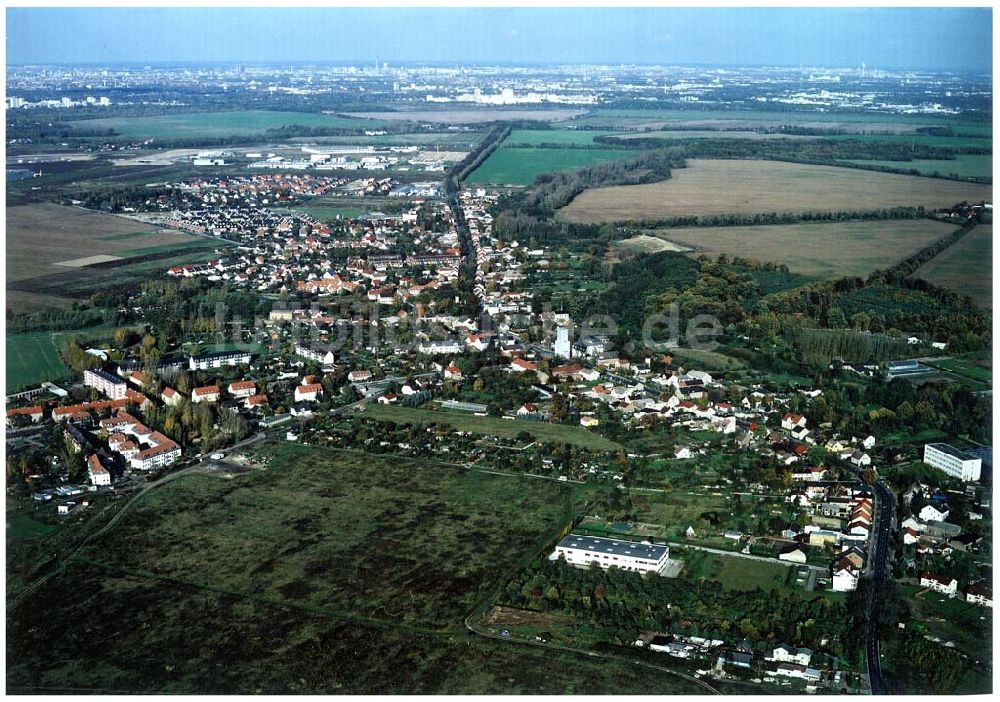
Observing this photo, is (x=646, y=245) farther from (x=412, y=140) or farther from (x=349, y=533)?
(x=412, y=140)

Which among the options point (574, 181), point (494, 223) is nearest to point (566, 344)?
point (494, 223)

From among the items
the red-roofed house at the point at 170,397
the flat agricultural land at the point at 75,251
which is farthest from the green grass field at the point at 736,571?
the flat agricultural land at the point at 75,251

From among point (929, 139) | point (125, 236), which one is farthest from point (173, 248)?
point (929, 139)

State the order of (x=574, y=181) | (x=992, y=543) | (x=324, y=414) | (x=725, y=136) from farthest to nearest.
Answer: (x=725, y=136)
(x=574, y=181)
(x=324, y=414)
(x=992, y=543)

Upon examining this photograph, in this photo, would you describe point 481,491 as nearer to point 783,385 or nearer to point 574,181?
point 783,385

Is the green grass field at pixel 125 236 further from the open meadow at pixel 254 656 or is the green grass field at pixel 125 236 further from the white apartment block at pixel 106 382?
the open meadow at pixel 254 656

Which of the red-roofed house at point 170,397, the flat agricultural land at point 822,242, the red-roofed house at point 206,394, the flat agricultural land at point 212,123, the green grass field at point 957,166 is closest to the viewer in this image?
the red-roofed house at point 170,397
